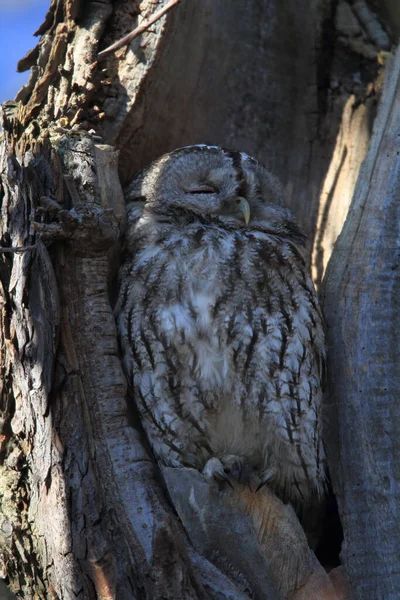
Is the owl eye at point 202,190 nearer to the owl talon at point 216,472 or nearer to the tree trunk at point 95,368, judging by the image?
the tree trunk at point 95,368

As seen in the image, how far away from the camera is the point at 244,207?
2.57 m

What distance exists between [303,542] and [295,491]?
23cm

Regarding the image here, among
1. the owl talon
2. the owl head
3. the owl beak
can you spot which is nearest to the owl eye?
the owl head

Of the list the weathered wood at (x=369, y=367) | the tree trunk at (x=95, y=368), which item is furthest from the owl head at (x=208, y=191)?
the weathered wood at (x=369, y=367)

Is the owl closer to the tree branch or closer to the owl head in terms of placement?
the owl head

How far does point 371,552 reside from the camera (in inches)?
88.2

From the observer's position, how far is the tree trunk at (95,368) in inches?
78.4

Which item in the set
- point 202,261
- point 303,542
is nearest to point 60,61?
point 202,261

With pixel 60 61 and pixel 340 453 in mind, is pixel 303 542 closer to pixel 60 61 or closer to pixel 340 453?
pixel 340 453

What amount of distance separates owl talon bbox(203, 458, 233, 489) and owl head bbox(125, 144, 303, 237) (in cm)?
87

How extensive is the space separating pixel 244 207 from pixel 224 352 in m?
0.58

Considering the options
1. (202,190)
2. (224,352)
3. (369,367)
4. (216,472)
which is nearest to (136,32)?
(202,190)

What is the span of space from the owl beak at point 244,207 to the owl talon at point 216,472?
884 millimetres

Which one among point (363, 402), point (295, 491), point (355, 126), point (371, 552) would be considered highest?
point (355, 126)
